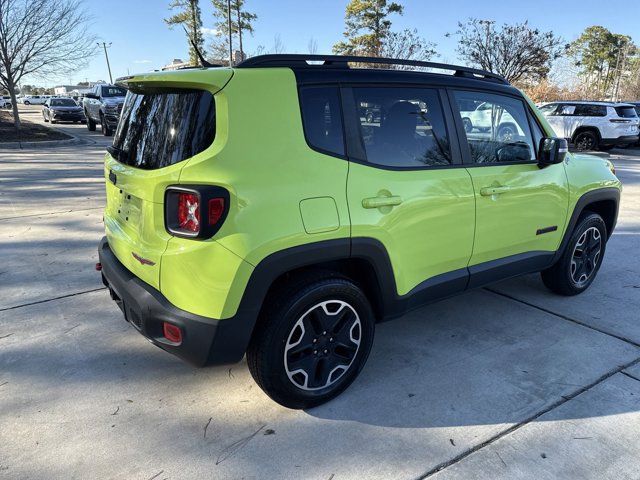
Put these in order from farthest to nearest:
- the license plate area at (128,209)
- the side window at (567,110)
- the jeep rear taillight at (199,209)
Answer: the side window at (567,110)
the license plate area at (128,209)
the jeep rear taillight at (199,209)

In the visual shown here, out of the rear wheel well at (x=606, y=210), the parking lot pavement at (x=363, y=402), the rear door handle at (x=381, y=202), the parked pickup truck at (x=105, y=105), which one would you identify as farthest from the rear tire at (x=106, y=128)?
the rear door handle at (x=381, y=202)

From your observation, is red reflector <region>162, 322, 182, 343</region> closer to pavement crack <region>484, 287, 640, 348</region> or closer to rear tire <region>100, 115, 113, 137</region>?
pavement crack <region>484, 287, 640, 348</region>

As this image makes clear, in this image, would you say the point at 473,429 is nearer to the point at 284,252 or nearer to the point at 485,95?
the point at 284,252

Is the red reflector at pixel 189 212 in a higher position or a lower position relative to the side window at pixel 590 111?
lower

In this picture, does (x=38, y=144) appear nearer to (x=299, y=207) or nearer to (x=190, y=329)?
(x=190, y=329)

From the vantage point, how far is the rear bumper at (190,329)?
7.09 ft

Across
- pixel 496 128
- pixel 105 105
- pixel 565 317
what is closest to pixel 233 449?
pixel 496 128

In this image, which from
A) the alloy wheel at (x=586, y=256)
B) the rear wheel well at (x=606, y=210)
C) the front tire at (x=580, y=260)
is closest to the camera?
the front tire at (x=580, y=260)

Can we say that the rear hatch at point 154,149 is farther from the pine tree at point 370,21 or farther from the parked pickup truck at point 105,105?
the pine tree at point 370,21

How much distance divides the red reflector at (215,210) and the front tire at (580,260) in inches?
119

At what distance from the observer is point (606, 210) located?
4246 millimetres

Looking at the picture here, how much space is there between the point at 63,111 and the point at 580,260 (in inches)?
1060

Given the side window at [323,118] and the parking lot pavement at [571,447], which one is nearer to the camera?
the parking lot pavement at [571,447]

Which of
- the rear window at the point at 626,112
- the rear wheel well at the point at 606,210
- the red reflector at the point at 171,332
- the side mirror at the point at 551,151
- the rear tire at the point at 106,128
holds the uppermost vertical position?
the rear window at the point at 626,112
